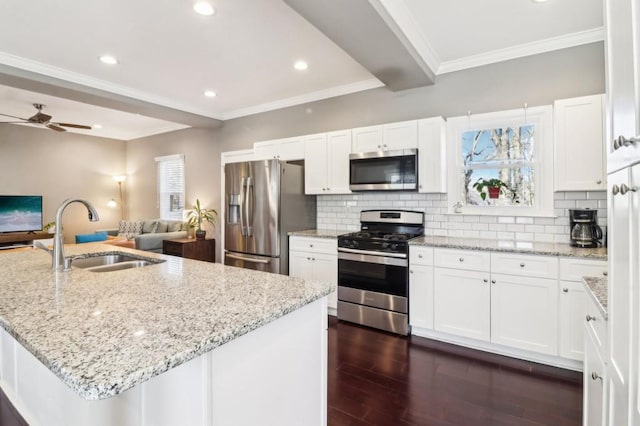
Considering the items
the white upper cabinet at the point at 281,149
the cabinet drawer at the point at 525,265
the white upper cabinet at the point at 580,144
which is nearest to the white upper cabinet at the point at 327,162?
the white upper cabinet at the point at 281,149

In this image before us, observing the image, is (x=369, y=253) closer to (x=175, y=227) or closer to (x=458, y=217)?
(x=458, y=217)

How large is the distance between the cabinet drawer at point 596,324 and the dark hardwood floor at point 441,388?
95cm

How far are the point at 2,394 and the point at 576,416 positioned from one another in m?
3.52

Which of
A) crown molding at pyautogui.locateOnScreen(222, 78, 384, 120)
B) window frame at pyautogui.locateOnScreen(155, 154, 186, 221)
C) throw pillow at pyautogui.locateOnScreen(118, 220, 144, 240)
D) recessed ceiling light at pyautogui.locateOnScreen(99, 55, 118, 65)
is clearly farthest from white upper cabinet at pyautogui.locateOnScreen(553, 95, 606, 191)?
throw pillow at pyautogui.locateOnScreen(118, 220, 144, 240)

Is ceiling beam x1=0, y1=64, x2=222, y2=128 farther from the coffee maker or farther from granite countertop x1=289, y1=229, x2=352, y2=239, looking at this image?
the coffee maker

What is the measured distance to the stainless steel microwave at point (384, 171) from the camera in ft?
10.9

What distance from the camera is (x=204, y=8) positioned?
2.46m

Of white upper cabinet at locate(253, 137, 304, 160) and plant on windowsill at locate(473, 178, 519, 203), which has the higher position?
white upper cabinet at locate(253, 137, 304, 160)

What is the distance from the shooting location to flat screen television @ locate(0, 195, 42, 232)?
19.4ft

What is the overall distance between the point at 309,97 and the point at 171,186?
3.70 metres

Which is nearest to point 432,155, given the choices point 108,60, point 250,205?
point 250,205

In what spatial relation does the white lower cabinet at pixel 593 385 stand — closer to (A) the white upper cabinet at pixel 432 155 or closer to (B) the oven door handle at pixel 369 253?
(B) the oven door handle at pixel 369 253

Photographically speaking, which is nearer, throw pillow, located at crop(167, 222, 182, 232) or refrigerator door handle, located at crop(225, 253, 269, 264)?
refrigerator door handle, located at crop(225, 253, 269, 264)

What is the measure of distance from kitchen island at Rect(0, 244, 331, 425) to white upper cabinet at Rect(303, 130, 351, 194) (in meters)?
2.30
